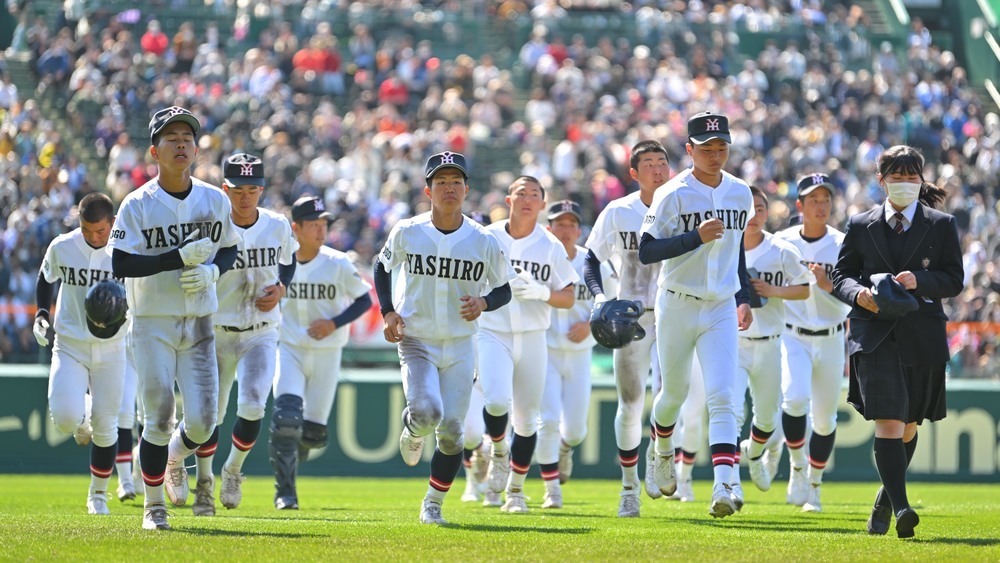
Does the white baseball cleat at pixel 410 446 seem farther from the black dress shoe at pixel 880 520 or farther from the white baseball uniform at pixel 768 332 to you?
the white baseball uniform at pixel 768 332

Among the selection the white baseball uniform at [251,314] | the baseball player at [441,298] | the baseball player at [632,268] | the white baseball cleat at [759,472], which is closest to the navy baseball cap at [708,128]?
the baseball player at [441,298]

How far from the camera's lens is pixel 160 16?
31.1 metres

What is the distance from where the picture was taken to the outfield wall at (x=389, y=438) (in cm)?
1894

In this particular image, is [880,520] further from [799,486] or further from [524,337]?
[799,486]

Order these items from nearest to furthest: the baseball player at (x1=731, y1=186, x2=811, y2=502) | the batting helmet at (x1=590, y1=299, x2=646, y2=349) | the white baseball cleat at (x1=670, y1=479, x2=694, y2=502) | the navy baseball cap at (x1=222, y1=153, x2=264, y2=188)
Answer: the batting helmet at (x1=590, y1=299, x2=646, y2=349) → the navy baseball cap at (x1=222, y1=153, x2=264, y2=188) → the baseball player at (x1=731, y1=186, x2=811, y2=502) → the white baseball cleat at (x1=670, y1=479, x2=694, y2=502)

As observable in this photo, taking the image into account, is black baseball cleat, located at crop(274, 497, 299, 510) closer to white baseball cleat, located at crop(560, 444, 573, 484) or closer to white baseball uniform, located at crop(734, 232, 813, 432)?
white baseball cleat, located at crop(560, 444, 573, 484)

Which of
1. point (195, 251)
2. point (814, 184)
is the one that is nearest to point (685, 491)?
point (814, 184)

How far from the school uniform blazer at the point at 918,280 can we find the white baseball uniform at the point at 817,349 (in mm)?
4035

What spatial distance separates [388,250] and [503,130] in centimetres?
2030

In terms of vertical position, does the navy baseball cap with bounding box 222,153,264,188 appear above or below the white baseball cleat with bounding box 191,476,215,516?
above

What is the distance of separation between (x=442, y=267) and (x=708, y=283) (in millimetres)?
1929

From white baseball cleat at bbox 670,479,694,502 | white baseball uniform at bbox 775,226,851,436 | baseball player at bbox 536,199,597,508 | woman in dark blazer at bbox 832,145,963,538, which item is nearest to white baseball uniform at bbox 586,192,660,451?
baseball player at bbox 536,199,597,508

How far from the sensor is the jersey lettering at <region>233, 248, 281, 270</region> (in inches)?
481

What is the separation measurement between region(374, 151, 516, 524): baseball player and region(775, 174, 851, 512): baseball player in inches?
163
